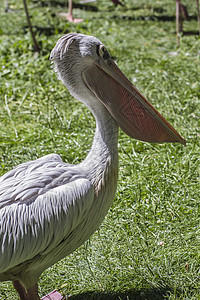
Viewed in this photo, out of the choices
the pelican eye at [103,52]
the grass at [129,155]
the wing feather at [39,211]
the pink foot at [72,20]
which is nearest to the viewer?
the wing feather at [39,211]

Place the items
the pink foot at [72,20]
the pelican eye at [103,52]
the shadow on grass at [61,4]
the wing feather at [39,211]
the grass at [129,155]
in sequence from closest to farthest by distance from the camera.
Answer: the wing feather at [39,211] → the pelican eye at [103,52] → the grass at [129,155] → the pink foot at [72,20] → the shadow on grass at [61,4]

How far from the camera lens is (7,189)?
220 centimetres

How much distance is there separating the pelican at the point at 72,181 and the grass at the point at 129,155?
0.53 m

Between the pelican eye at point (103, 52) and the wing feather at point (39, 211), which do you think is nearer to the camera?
the wing feather at point (39, 211)

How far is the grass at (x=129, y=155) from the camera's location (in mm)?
2699

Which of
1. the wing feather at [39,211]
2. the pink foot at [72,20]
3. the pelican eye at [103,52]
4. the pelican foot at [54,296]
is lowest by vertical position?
the pelican foot at [54,296]

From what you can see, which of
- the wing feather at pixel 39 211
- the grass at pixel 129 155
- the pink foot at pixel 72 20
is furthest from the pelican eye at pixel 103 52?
the pink foot at pixel 72 20

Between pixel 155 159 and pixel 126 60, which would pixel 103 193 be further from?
pixel 126 60

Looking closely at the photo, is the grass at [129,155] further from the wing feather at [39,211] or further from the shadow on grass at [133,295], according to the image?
the wing feather at [39,211]

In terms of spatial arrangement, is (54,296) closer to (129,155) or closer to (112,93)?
(112,93)

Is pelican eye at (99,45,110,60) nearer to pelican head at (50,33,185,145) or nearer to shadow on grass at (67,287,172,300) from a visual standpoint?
pelican head at (50,33,185,145)

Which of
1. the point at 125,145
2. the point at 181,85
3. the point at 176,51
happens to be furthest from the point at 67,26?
the point at 125,145

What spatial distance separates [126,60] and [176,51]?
0.94 m

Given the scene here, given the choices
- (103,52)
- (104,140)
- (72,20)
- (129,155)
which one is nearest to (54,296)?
(104,140)
